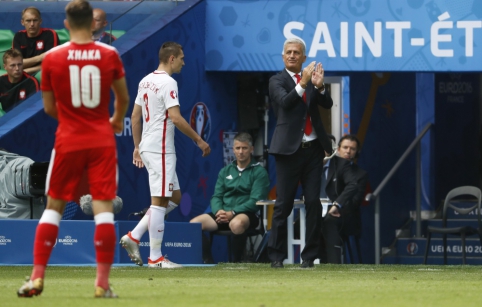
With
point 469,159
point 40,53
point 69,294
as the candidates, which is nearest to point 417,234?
point 469,159

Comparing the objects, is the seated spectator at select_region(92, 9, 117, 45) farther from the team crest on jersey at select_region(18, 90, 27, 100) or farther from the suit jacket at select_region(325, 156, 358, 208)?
the suit jacket at select_region(325, 156, 358, 208)

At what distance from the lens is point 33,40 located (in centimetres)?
1444

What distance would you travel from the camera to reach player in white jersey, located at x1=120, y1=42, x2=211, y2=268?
35.4ft

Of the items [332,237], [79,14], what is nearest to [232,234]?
[332,237]

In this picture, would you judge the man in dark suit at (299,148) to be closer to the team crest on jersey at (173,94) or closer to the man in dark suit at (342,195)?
the team crest on jersey at (173,94)

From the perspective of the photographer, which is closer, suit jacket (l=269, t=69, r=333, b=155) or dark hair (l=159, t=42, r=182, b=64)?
suit jacket (l=269, t=69, r=333, b=155)

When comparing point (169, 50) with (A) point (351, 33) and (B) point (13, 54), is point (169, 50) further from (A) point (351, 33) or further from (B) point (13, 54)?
(A) point (351, 33)

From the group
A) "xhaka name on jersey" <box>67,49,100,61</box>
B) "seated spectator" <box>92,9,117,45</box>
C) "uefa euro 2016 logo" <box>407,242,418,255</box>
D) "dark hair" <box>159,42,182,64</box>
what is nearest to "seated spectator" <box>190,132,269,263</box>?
"seated spectator" <box>92,9,117,45</box>

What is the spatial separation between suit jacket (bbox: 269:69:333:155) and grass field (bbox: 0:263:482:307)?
3.66 ft

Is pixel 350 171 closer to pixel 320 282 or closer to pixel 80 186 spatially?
pixel 320 282

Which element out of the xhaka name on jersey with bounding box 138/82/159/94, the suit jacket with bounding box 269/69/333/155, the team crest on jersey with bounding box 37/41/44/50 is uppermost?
the team crest on jersey with bounding box 37/41/44/50

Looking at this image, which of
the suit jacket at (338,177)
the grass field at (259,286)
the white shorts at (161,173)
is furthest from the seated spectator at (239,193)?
the white shorts at (161,173)

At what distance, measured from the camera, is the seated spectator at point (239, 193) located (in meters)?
13.6

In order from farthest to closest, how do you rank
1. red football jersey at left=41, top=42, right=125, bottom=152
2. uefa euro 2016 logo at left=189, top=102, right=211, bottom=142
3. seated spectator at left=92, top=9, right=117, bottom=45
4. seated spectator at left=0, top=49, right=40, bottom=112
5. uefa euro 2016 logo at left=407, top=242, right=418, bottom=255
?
uefa euro 2016 logo at left=407, top=242, right=418, bottom=255
uefa euro 2016 logo at left=189, top=102, right=211, bottom=142
seated spectator at left=92, top=9, right=117, bottom=45
seated spectator at left=0, top=49, right=40, bottom=112
red football jersey at left=41, top=42, right=125, bottom=152
